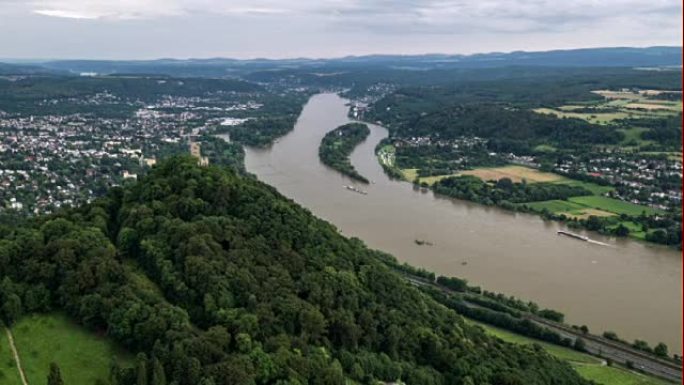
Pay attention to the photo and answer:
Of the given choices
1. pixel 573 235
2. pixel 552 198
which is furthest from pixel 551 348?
pixel 552 198

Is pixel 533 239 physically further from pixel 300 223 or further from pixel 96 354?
pixel 96 354

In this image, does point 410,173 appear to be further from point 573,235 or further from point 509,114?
point 509,114

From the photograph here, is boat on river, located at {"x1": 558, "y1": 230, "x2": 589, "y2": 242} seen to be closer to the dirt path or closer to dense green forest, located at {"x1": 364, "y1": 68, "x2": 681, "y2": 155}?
dense green forest, located at {"x1": 364, "y1": 68, "x2": 681, "y2": 155}

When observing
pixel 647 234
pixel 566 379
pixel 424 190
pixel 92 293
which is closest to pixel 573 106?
pixel 424 190

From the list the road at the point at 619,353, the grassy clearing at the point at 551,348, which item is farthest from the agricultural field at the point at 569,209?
the grassy clearing at the point at 551,348

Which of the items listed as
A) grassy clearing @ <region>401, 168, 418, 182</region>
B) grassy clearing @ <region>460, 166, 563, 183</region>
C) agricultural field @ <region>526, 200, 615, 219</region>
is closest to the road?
agricultural field @ <region>526, 200, 615, 219</region>
